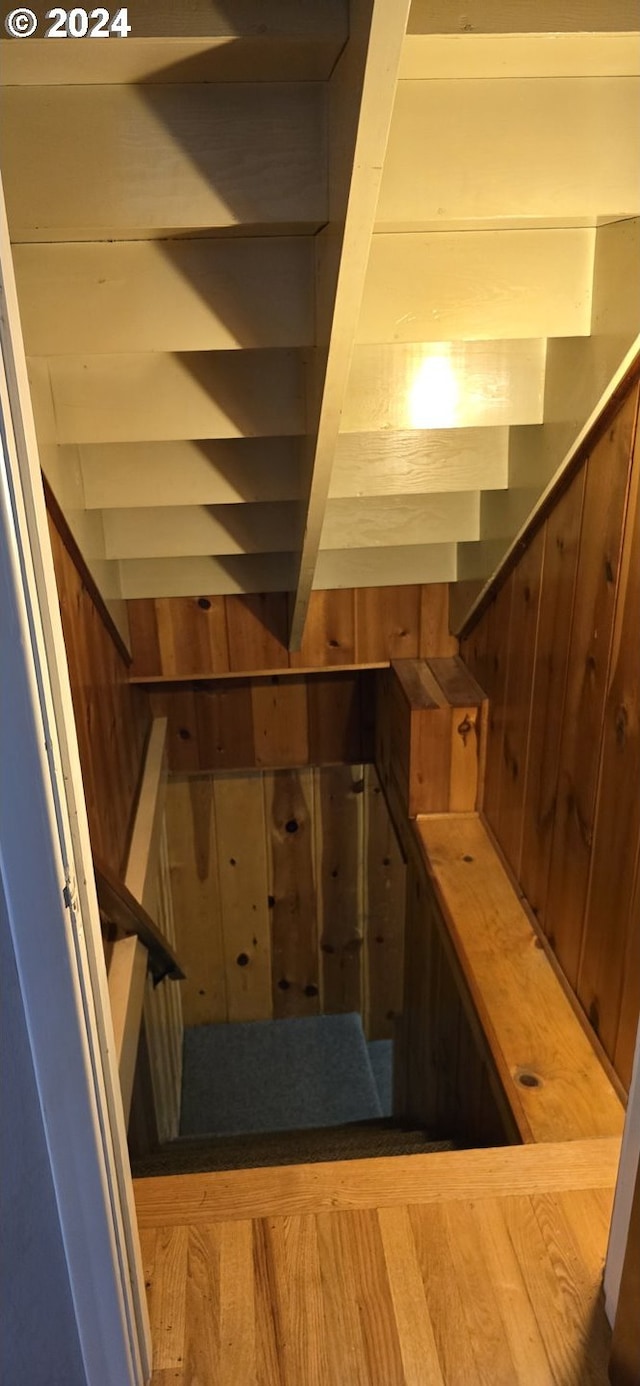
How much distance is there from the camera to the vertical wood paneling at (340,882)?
3.36m

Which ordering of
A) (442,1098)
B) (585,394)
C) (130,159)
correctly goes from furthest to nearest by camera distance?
1. (442,1098)
2. (585,394)
3. (130,159)

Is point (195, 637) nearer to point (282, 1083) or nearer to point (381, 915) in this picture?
point (381, 915)

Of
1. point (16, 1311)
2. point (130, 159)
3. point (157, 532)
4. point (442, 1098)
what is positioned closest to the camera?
point (16, 1311)

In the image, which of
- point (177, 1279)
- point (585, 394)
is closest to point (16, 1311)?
point (177, 1279)

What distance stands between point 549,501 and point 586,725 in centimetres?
47

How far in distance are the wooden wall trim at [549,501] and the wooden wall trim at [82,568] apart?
0.92m

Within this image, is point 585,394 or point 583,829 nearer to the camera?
point 585,394

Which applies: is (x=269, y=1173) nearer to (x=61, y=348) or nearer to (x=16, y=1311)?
(x=16, y=1311)

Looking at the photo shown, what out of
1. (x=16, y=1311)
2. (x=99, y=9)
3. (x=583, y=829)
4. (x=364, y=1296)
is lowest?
(x=364, y=1296)

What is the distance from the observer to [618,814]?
1.57 metres

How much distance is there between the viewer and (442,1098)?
2.60 m

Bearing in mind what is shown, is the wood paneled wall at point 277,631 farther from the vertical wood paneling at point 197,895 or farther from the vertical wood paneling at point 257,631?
the vertical wood paneling at point 197,895

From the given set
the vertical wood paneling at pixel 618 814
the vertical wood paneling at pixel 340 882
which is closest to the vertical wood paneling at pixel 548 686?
the vertical wood paneling at pixel 618 814

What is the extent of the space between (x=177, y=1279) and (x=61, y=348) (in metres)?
1.35
